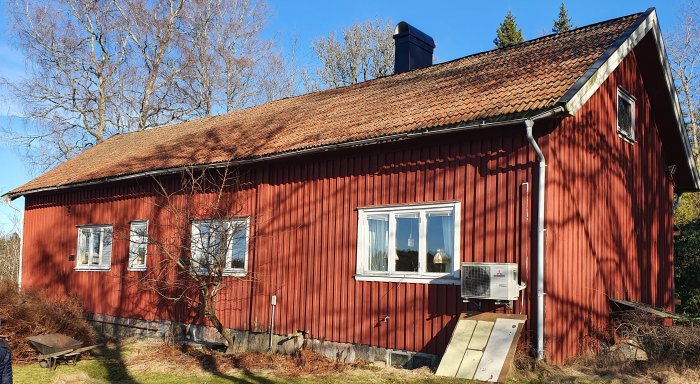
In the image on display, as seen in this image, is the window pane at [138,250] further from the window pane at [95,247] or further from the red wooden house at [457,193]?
the window pane at [95,247]

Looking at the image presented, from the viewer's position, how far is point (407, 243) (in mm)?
10977

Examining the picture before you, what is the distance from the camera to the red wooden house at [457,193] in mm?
9828

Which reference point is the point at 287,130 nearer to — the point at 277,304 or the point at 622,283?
the point at 277,304

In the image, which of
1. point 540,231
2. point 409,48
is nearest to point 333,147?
point 540,231

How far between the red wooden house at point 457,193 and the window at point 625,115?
6 cm

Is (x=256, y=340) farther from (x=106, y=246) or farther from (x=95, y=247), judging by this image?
(x=95, y=247)

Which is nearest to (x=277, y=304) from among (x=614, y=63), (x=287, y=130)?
(x=287, y=130)

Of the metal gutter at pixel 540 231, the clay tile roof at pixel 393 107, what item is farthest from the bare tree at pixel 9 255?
the metal gutter at pixel 540 231

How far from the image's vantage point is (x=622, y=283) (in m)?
12.1

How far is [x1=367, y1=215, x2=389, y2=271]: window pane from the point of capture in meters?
11.3

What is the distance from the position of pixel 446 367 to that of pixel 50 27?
2887 centimetres

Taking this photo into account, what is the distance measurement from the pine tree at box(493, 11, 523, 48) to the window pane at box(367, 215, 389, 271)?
105 ft

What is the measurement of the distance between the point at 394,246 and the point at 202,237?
14.4ft

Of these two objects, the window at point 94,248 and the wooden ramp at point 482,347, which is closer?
the wooden ramp at point 482,347
